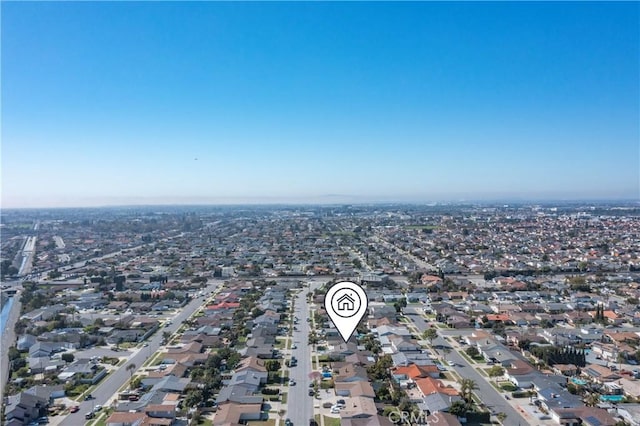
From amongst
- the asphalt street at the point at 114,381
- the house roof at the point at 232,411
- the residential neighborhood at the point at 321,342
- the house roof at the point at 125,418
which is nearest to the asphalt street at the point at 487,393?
the residential neighborhood at the point at 321,342

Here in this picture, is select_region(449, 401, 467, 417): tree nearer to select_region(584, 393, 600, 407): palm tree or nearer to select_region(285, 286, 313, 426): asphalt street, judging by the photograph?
select_region(584, 393, 600, 407): palm tree

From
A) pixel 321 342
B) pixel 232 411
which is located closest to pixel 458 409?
pixel 232 411

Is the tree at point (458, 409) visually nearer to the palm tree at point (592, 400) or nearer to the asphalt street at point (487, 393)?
the asphalt street at point (487, 393)

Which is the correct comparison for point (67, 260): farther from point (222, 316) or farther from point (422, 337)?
point (422, 337)

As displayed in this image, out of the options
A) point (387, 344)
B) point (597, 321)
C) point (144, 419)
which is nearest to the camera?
point (144, 419)

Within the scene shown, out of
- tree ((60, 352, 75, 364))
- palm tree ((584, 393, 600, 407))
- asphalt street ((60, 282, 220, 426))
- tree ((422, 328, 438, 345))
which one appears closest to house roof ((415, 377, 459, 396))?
palm tree ((584, 393, 600, 407))

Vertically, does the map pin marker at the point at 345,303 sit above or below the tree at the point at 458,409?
above

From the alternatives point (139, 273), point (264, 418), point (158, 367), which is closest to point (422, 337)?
point (264, 418)
